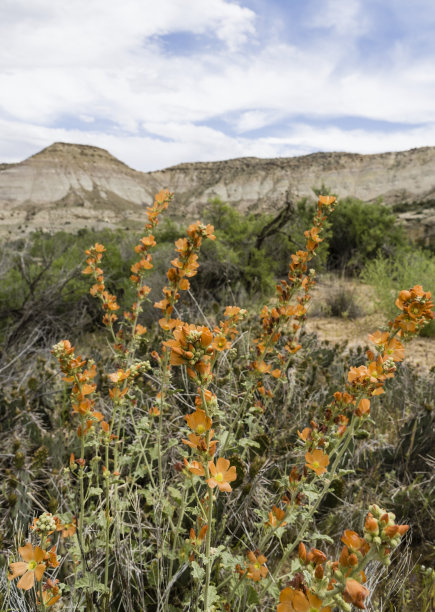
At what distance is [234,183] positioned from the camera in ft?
204

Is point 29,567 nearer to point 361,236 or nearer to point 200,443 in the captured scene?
point 200,443

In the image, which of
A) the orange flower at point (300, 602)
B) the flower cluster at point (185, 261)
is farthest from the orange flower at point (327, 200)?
the orange flower at point (300, 602)

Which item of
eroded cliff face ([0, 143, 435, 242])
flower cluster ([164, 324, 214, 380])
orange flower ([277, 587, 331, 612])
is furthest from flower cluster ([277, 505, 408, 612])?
eroded cliff face ([0, 143, 435, 242])

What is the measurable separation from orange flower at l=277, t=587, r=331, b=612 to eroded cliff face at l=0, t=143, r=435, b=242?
45068 millimetres

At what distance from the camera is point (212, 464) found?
923mm

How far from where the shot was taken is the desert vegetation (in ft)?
3.41

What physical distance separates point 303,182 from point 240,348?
56.2 m

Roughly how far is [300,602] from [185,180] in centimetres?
7642

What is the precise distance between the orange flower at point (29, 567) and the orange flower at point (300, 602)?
676 mm

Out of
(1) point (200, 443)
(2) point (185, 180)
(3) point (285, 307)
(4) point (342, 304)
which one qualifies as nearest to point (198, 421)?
(1) point (200, 443)

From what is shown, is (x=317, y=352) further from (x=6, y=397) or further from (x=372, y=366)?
(x=6, y=397)

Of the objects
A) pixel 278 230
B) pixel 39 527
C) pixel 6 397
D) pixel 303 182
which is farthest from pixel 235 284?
pixel 303 182

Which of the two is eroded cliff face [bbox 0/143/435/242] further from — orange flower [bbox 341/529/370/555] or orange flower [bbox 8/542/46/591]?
orange flower [bbox 341/529/370/555]

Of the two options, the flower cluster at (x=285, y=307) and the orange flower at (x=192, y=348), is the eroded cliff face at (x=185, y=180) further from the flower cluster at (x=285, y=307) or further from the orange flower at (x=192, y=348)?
the orange flower at (x=192, y=348)
